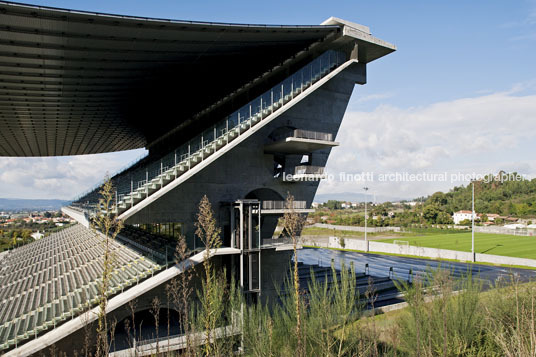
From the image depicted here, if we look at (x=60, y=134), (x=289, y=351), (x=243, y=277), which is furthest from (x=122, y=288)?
(x=60, y=134)

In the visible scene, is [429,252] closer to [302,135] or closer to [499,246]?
[499,246]

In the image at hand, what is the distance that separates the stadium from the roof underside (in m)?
0.08

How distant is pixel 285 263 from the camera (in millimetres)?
19938

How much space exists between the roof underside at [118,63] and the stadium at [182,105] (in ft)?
0.26

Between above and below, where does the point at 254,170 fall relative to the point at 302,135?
below

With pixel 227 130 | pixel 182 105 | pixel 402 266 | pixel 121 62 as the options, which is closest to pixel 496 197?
pixel 402 266

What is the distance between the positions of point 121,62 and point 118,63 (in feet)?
0.58

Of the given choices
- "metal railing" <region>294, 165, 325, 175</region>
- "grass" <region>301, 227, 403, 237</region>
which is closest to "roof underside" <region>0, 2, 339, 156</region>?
"metal railing" <region>294, 165, 325, 175</region>

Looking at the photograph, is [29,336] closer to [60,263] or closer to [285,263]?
[285,263]

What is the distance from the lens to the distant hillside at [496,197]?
299 feet

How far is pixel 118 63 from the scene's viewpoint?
15688mm

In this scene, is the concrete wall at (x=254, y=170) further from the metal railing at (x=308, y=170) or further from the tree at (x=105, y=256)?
the tree at (x=105, y=256)

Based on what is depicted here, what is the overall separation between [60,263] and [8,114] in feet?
38.0

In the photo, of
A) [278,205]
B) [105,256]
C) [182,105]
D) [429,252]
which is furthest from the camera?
[429,252]
